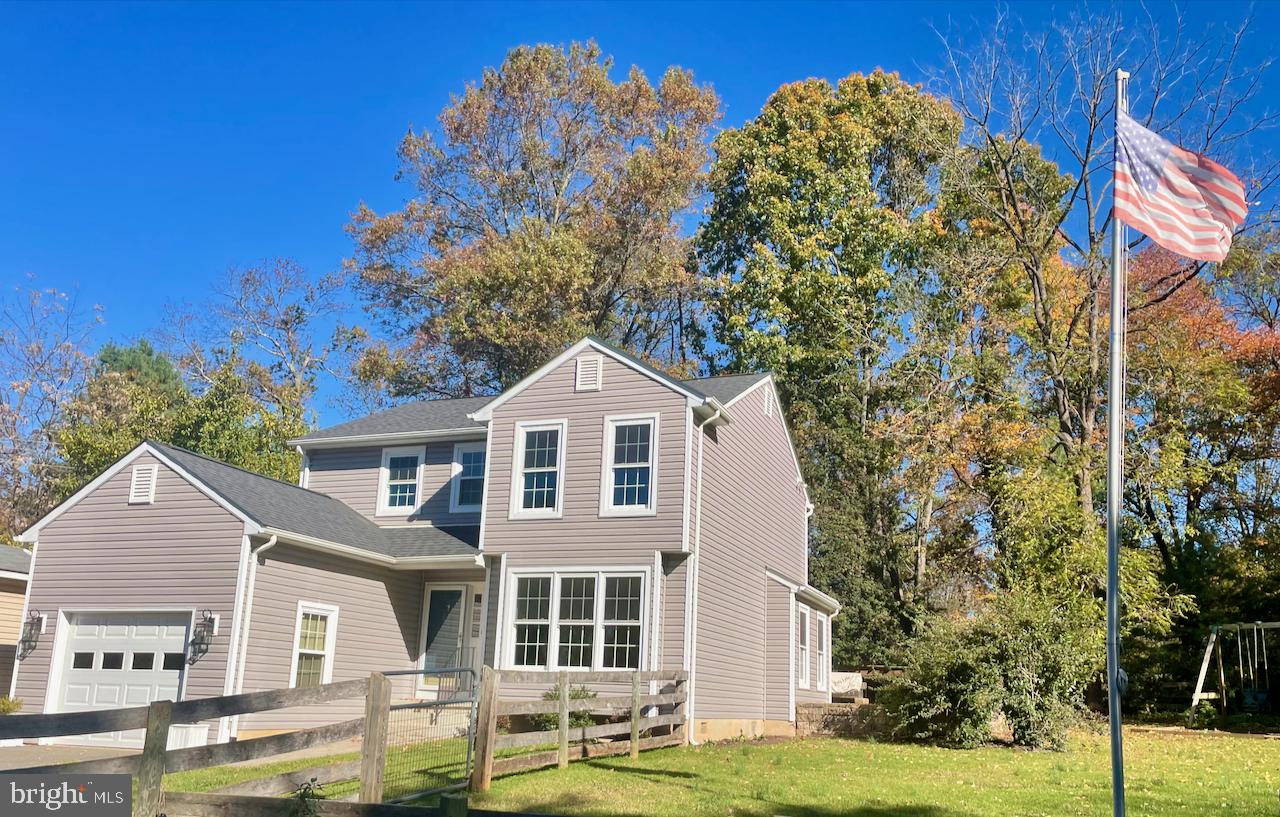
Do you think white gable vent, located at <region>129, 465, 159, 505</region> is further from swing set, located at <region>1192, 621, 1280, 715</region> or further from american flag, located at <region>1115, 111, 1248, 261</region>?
swing set, located at <region>1192, 621, 1280, 715</region>

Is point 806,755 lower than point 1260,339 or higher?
lower

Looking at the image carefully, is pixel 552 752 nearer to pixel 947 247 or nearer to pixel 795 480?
pixel 795 480

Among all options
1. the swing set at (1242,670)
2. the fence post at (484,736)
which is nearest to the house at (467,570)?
the fence post at (484,736)

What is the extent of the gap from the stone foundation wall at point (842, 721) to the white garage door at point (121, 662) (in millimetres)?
11563

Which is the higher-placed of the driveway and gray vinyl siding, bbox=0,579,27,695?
gray vinyl siding, bbox=0,579,27,695

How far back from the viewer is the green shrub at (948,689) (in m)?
16.8

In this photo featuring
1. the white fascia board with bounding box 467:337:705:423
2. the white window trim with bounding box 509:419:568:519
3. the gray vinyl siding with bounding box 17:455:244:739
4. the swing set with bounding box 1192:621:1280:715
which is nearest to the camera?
the gray vinyl siding with bounding box 17:455:244:739

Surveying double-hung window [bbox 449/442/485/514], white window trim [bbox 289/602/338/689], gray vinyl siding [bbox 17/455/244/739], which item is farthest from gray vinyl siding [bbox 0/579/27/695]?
double-hung window [bbox 449/442/485/514]

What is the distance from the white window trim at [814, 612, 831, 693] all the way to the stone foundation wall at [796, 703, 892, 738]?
3407 millimetres

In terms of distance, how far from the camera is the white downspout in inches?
659

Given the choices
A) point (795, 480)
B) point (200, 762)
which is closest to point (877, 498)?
Answer: point (795, 480)

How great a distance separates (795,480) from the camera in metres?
24.6

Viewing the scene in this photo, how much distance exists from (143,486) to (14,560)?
24.0ft

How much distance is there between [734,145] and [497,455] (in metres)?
19.9
